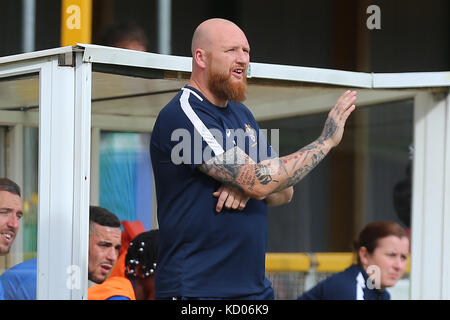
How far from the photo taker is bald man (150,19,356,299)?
2855mm

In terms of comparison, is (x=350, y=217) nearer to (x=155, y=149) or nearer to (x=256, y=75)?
(x=256, y=75)

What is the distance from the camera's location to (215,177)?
9.35ft

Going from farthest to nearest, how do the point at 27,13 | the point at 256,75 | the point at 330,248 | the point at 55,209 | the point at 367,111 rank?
1. the point at 330,248
2. the point at 27,13
3. the point at 367,111
4. the point at 256,75
5. the point at 55,209

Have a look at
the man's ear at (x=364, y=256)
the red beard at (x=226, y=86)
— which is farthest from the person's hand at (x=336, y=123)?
the man's ear at (x=364, y=256)

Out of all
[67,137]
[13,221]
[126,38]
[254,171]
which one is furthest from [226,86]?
[126,38]

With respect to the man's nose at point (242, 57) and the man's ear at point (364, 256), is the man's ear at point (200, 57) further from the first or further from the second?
the man's ear at point (364, 256)

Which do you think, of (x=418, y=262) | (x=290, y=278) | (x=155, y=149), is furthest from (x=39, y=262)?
(x=290, y=278)

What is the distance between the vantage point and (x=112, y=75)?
3398 mm

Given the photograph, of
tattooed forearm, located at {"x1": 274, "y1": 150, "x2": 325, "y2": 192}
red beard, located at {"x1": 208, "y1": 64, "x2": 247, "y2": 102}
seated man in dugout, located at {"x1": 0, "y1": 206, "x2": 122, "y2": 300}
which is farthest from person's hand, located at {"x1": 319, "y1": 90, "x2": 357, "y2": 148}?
seated man in dugout, located at {"x1": 0, "y1": 206, "x2": 122, "y2": 300}

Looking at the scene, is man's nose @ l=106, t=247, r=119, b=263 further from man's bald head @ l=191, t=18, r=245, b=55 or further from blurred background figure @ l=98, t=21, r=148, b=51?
man's bald head @ l=191, t=18, r=245, b=55

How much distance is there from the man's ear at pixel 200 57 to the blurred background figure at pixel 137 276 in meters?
1.35

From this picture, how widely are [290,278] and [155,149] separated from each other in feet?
8.41

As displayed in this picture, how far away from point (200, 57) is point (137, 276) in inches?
62.0

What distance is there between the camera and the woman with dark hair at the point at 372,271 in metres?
4.52
